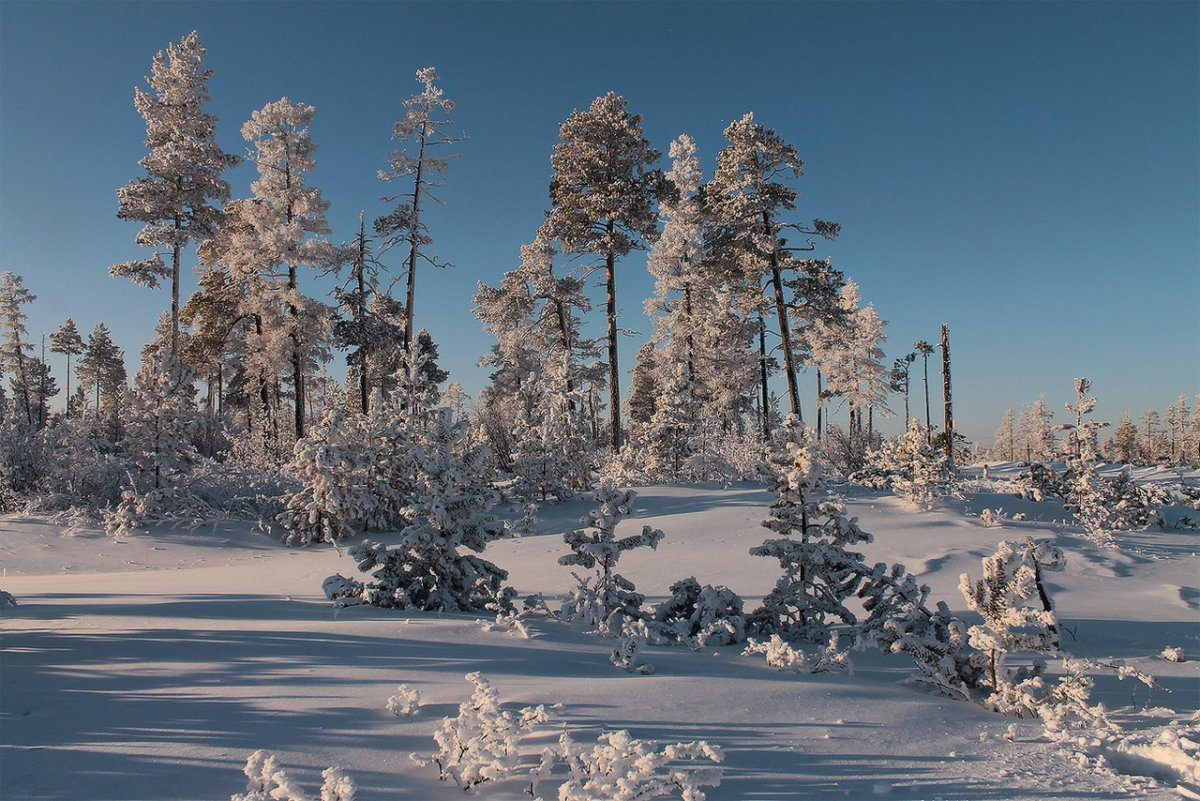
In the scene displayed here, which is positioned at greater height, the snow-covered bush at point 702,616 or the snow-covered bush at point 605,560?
the snow-covered bush at point 605,560

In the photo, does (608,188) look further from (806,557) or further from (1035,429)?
(1035,429)

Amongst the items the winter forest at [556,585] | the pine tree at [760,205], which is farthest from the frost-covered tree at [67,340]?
the pine tree at [760,205]

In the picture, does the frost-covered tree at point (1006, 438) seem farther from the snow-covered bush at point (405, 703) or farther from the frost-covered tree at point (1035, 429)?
the snow-covered bush at point (405, 703)

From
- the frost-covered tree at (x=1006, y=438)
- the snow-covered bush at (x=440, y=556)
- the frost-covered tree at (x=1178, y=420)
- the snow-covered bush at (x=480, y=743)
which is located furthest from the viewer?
the frost-covered tree at (x=1006, y=438)

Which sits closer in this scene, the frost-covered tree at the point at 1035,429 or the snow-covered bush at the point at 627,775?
the snow-covered bush at the point at 627,775

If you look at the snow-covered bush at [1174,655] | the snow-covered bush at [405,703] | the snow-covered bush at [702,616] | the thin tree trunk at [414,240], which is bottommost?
the snow-covered bush at [1174,655]

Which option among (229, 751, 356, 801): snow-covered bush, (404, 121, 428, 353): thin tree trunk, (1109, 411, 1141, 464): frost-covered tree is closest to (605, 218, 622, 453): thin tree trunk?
(404, 121, 428, 353): thin tree trunk

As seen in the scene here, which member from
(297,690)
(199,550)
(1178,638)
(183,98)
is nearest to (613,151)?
(183,98)

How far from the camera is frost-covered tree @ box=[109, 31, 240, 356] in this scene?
1883 centimetres

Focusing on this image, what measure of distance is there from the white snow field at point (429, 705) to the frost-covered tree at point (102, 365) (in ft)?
188

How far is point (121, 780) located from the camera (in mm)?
2482

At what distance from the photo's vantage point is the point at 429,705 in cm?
333

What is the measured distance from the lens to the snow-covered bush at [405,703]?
3.17m

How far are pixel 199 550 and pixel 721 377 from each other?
84.5ft
